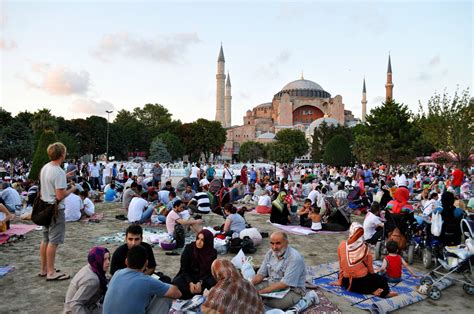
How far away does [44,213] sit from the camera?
15.2 feet

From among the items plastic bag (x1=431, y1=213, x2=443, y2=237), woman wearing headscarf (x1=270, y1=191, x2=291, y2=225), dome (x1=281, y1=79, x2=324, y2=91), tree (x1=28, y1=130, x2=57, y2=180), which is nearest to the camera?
plastic bag (x1=431, y1=213, x2=443, y2=237)

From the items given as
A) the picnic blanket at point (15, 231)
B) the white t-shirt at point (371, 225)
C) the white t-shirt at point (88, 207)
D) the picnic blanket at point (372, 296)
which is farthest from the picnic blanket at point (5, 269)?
the white t-shirt at point (371, 225)

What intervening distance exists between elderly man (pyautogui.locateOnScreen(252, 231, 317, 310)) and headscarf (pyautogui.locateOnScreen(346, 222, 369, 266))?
29.4 inches

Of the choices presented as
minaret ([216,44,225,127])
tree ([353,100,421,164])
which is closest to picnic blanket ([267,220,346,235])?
tree ([353,100,421,164])

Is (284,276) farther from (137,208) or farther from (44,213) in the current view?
(137,208)

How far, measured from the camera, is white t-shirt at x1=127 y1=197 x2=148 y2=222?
833 cm

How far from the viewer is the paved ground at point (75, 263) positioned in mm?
4285

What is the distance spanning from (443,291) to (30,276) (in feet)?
17.8

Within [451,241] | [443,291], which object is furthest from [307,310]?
[451,241]

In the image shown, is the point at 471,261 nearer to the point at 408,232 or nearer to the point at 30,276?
the point at 408,232

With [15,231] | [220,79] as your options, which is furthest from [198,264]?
[220,79]

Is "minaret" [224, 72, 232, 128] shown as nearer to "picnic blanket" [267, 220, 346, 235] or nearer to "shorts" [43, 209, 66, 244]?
"picnic blanket" [267, 220, 346, 235]

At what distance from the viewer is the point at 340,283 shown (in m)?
4.86

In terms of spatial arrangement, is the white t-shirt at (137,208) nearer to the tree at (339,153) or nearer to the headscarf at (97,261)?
the headscarf at (97,261)
